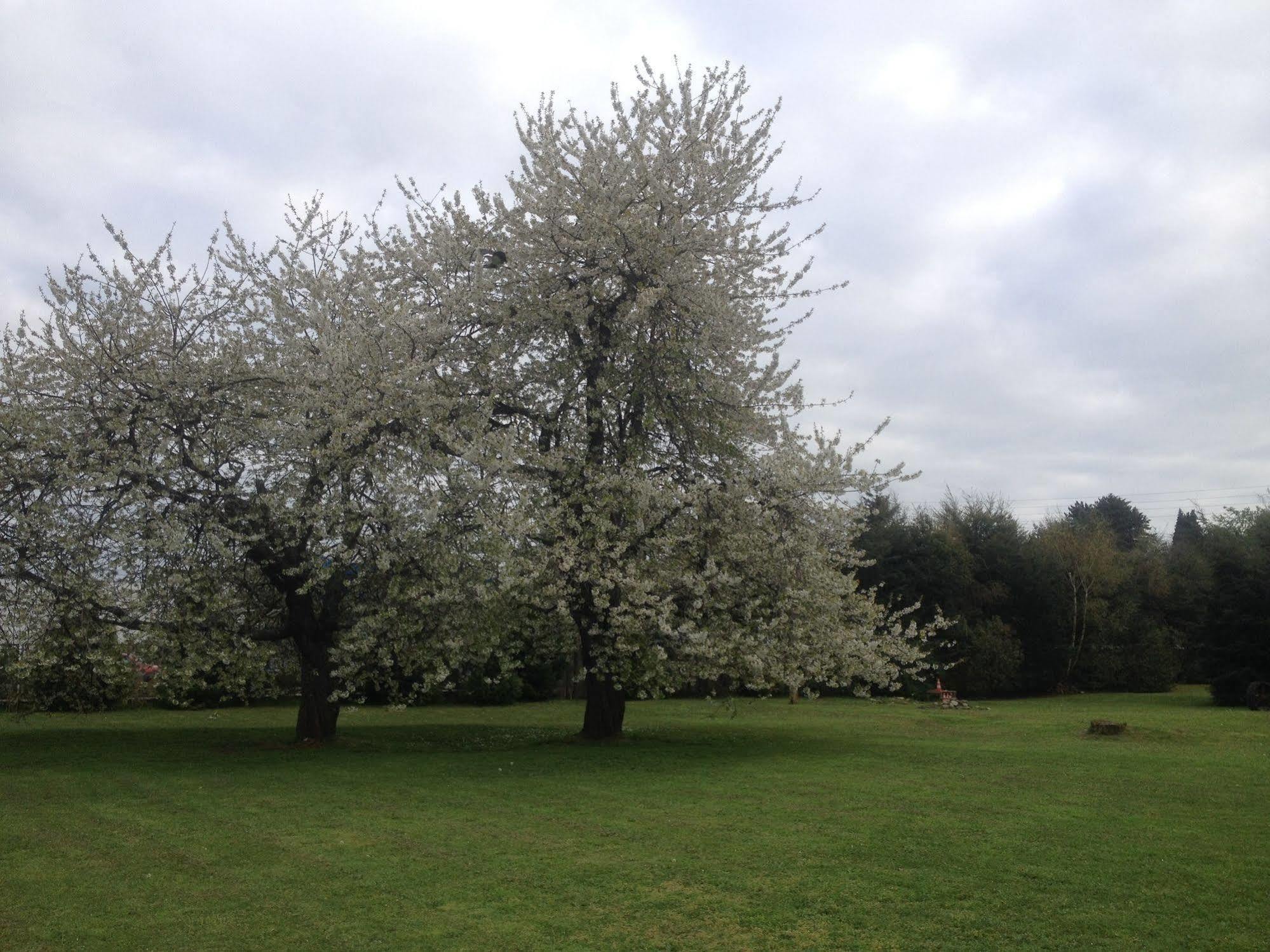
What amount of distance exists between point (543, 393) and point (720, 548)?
419 cm

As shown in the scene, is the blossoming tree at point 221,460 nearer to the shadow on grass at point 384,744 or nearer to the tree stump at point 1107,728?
the shadow on grass at point 384,744

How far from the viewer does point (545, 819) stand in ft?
32.7

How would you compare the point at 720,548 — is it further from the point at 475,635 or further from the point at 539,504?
the point at 475,635

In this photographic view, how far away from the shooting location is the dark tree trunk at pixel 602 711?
17.1 m

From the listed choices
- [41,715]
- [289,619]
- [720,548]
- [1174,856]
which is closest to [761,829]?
[1174,856]

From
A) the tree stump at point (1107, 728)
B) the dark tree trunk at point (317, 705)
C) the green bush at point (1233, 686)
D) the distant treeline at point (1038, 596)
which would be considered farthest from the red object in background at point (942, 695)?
the dark tree trunk at point (317, 705)

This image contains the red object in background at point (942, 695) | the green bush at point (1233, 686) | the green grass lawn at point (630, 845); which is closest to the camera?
the green grass lawn at point (630, 845)

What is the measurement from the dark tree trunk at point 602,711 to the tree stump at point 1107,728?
30.3 ft

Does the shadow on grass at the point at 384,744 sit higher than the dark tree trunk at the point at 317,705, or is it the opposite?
the dark tree trunk at the point at 317,705

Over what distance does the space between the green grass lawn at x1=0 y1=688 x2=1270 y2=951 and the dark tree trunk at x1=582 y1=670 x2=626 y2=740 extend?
593 millimetres

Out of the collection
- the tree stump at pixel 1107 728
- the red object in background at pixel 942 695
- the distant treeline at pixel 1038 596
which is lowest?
the red object in background at pixel 942 695

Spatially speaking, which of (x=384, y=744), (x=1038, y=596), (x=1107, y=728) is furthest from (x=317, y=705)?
(x=1038, y=596)

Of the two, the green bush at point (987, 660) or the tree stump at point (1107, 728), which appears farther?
the green bush at point (987, 660)

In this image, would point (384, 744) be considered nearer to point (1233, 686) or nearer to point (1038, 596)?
point (1233, 686)
